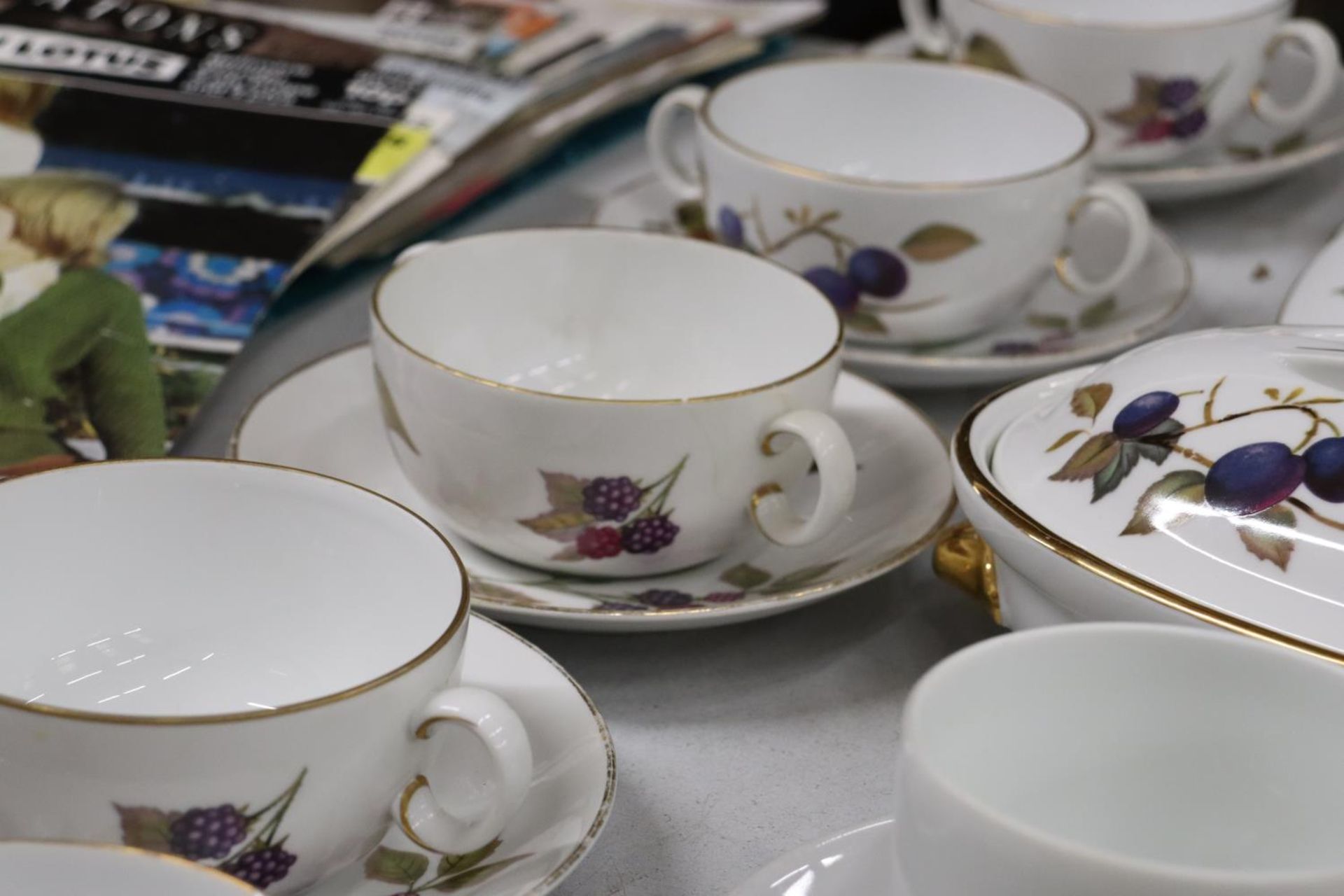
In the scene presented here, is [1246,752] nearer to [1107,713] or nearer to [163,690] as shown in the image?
[1107,713]

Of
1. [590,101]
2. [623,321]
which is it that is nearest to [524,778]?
[623,321]

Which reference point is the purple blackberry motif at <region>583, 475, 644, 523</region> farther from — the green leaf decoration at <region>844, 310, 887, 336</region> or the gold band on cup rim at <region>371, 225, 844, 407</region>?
the green leaf decoration at <region>844, 310, 887, 336</region>

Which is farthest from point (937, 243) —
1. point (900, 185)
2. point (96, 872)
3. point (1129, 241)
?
point (96, 872)

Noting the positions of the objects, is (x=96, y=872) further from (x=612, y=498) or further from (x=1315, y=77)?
(x=1315, y=77)

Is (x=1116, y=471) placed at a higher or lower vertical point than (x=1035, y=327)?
higher

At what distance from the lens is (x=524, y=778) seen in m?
0.35

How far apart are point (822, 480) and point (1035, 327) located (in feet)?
0.90

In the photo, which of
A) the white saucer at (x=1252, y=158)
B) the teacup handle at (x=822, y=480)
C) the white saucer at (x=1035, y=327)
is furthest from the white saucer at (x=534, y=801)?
the white saucer at (x=1252, y=158)

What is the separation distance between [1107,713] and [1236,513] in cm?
9

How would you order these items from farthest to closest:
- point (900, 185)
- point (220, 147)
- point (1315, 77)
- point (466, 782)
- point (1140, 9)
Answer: point (1140, 9)
point (1315, 77)
point (220, 147)
point (900, 185)
point (466, 782)

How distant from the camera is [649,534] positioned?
1.61 ft

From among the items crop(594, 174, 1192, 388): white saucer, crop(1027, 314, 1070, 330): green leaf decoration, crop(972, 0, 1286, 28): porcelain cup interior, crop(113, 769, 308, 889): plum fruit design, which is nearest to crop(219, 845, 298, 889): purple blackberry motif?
crop(113, 769, 308, 889): plum fruit design

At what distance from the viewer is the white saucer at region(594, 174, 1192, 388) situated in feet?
2.14

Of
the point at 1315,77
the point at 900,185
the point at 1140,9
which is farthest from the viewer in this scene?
the point at 1140,9
